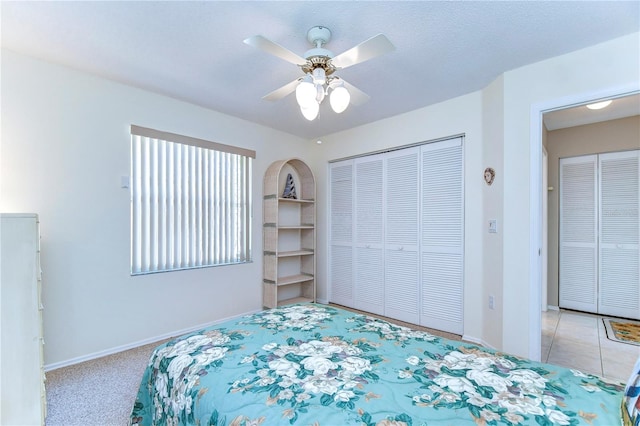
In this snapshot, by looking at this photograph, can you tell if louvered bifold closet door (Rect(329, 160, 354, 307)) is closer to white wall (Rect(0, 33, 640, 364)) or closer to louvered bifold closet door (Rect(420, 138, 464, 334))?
louvered bifold closet door (Rect(420, 138, 464, 334))

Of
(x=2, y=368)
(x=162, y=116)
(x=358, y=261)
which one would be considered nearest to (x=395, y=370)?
(x=2, y=368)

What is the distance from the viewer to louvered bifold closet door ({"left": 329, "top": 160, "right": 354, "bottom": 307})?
412 centimetres

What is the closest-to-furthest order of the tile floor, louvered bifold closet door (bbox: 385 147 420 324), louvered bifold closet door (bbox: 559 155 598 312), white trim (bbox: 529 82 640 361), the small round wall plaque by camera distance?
white trim (bbox: 529 82 640 361) < the tile floor < the small round wall plaque < louvered bifold closet door (bbox: 385 147 420 324) < louvered bifold closet door (bbox: 559 155 598 312)

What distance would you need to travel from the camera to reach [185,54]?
2205 mm

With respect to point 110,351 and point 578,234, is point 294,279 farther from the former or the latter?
point 578,234

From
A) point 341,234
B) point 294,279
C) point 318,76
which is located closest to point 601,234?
point 341,234

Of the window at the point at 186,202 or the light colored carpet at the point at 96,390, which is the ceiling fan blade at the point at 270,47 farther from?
the light colored carpet at the point at 96,390

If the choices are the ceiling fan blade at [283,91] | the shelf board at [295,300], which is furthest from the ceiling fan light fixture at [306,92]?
the shelf board at [295,300]

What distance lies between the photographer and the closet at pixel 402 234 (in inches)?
124

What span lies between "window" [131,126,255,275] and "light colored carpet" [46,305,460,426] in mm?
795

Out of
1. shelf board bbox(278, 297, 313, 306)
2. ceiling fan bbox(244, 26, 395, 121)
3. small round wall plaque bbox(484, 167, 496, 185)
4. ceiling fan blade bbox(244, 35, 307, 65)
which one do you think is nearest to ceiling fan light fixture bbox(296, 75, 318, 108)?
ceiling fan bbox(244, 26, 395, 121)

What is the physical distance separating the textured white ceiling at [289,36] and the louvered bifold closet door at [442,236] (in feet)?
2.54

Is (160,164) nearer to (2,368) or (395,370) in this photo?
(2,368)

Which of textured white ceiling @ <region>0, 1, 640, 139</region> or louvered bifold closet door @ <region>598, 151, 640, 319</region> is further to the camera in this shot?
louvered bifold closet door @ <region>598, 151, 640, 319</region>
